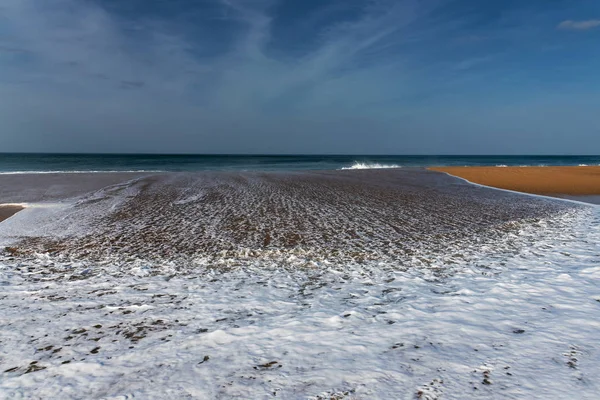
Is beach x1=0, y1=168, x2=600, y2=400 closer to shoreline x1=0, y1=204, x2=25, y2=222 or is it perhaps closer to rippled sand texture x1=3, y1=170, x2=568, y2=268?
rippled sand texture x1=3, y1=170, x2=568, y2=268

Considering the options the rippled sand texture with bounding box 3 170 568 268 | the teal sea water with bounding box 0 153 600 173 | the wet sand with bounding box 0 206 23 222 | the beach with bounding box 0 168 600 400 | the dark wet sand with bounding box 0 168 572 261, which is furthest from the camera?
the teal sea water with bounding box 0 153 600 173

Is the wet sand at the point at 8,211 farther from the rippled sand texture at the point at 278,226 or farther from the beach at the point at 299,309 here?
the beach at the point at 299,309

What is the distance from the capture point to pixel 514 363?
399 centimetres

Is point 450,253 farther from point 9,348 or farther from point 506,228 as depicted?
point 9,348

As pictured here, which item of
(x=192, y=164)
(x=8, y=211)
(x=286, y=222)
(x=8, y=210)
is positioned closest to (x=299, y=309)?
(x=286, y=222)

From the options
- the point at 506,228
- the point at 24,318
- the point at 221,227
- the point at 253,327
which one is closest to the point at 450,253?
the point at 506,228

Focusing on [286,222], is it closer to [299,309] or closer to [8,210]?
[299,309]

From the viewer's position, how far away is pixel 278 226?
11.4 metres

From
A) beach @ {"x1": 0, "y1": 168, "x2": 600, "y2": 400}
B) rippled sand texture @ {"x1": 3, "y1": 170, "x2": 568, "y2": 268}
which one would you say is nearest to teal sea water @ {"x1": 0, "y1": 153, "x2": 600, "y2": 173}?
rippled sand texture @ {"x1": 3, "y1": 170, "x2": 568, "y2": 268}

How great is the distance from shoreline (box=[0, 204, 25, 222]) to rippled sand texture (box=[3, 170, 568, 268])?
169cm

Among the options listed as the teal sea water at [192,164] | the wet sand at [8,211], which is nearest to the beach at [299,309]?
the wet sand at [8,211]

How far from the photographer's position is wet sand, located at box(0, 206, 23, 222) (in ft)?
44.5

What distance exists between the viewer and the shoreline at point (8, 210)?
13.6 m

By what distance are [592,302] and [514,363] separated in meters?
2.71
